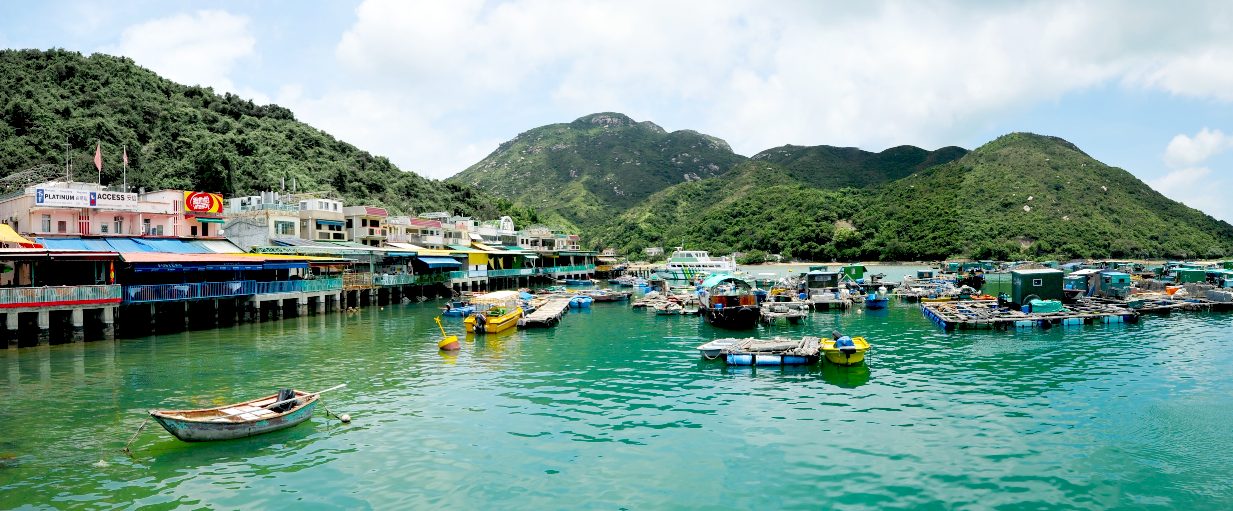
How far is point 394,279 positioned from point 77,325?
2911cm

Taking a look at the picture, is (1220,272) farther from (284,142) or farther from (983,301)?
(284,142)

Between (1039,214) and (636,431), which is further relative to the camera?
(1039,214)

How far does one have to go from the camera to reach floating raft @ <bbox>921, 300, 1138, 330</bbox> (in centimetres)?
4503

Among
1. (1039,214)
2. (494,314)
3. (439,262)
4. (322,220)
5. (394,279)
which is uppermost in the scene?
(1039,214)

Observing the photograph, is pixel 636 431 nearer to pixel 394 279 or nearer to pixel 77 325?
pixel 77 325

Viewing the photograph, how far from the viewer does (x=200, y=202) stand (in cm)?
5650

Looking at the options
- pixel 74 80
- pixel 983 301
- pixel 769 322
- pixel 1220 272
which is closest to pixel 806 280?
pixel 983 301

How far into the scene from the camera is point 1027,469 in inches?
663

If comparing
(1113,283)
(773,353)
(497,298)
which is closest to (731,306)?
(773,353)

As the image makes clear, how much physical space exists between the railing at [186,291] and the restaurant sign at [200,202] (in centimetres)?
1307

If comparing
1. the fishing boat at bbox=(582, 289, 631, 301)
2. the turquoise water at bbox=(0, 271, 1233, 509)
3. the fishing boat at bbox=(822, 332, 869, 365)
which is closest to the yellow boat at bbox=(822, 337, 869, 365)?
the fishing boat at bbox=(822, 332, 869, 365)

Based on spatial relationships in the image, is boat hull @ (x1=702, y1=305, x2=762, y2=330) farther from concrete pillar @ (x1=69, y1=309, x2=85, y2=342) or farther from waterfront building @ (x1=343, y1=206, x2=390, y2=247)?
waterfront building @ (x1=343, y1=206, x2=390, y2=247)

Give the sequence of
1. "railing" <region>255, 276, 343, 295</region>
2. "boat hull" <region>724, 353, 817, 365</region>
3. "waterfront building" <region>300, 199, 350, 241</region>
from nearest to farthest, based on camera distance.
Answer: "boat hull" <region>724, 353, 817, 365</region>
"railing" <region>255, 276, 343, 295</region>
"waterfront building" <region>300, 199, 350, 241</region>

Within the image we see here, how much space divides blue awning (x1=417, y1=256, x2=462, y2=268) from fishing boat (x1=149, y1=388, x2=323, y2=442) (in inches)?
1953
